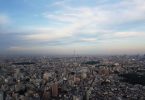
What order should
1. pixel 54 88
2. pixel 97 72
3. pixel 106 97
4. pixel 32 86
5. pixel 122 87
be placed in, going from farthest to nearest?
pixel 97 72 < pixel 122 87 < pixel 32 86 < pixel 54 88 < pixel 106 97

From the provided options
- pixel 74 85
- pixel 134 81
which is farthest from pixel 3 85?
pixel 134 81

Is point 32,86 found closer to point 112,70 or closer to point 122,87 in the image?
point 122,87

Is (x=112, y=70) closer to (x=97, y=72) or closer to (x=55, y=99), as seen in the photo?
(x=97, y=72)

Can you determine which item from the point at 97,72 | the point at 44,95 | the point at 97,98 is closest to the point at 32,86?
the point at 44,95

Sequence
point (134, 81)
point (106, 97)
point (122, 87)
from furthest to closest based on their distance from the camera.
Answer: point (134, 81) → point (122, 87) → point (106, 97)

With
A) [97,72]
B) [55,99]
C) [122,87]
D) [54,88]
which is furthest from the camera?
[97,72]

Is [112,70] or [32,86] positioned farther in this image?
[112,70]

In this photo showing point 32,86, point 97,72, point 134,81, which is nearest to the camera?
point 32,86

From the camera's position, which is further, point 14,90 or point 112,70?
point 112,70
